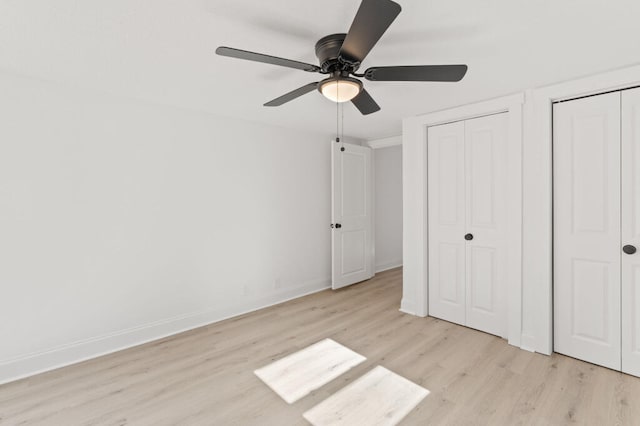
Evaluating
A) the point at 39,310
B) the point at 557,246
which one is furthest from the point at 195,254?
the point at 557,246

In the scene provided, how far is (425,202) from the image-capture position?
3.46m

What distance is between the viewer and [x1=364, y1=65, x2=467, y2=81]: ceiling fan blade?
1.63 meters

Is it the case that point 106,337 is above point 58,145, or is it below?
below

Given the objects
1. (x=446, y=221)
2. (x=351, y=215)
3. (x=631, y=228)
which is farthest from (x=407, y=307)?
(x=631, y=228)

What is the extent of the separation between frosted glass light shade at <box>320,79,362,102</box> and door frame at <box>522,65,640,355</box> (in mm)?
1850

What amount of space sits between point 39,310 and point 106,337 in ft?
1.81

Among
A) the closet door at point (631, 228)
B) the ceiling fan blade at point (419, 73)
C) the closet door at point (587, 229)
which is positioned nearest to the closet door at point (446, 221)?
the closet door at point (587, 229)

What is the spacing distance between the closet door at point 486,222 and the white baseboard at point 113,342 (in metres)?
2.37

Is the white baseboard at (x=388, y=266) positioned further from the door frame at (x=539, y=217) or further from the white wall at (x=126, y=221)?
the door frame at (x=539, y=217)

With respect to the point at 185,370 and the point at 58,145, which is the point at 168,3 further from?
the point at 185,370

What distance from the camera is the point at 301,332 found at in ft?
10.2

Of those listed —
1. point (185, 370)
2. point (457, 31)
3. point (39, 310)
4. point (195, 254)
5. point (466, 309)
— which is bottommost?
point (185, 370)

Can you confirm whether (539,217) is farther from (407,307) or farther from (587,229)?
(407,307)

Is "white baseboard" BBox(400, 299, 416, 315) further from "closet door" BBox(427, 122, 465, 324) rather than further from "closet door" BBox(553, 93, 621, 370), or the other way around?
"closet door" BBox(553, 93, 621, 370)
